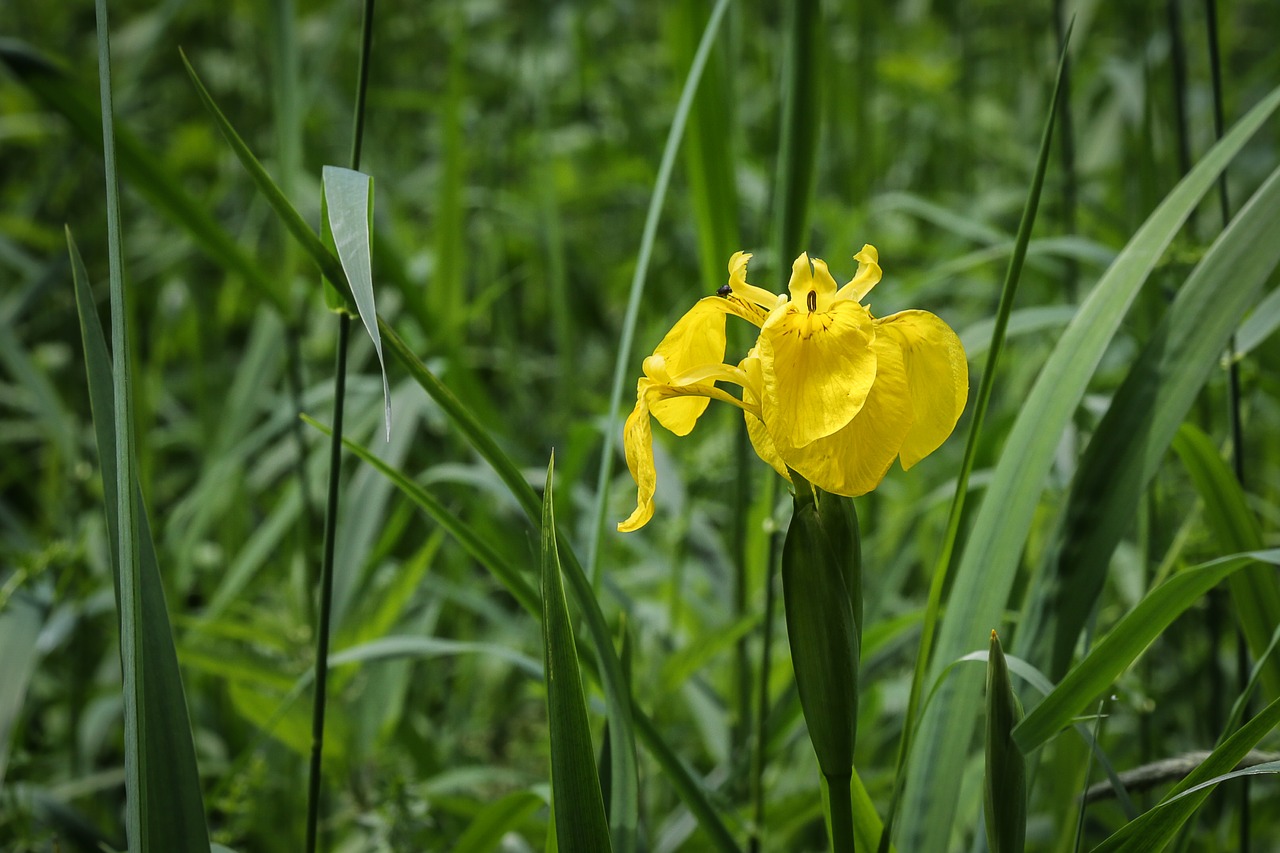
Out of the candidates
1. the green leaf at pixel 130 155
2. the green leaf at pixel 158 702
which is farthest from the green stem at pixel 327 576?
the green leaf at pixel 130 155

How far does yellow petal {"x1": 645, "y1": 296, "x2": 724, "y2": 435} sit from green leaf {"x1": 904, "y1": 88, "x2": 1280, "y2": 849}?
28cm

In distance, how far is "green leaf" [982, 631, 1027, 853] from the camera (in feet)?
1.85

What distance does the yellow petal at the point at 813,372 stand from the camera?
1.73 feet

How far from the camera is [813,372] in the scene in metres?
0.54

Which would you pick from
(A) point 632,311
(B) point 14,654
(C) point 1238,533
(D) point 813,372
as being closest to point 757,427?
(D) point 813,372

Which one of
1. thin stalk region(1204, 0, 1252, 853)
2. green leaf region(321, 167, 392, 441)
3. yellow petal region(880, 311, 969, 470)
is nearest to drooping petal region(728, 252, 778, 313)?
yellow petal region(880, 311, 969, 470)

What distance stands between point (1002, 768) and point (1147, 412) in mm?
332

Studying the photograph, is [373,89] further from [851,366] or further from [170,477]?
[851,366]

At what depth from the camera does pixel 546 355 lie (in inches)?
104

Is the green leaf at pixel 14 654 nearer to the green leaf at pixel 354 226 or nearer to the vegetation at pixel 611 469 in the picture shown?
the vegetation at pixel 611 469

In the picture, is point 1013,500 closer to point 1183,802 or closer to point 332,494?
point 1183,802

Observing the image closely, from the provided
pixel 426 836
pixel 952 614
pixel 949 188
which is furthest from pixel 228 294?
pixel 952 614

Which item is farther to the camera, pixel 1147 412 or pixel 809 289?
Answer: pixel 1147 412

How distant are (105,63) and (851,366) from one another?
47 centimetres
